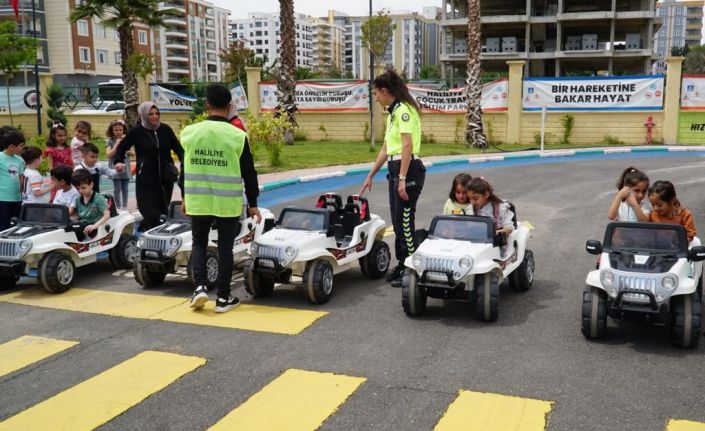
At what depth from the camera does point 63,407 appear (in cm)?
436

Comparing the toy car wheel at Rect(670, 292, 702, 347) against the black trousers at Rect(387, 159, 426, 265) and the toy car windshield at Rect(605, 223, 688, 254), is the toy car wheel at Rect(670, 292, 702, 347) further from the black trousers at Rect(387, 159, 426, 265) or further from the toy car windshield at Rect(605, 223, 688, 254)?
the black trousers at Rect(387, 159, 426, 265)

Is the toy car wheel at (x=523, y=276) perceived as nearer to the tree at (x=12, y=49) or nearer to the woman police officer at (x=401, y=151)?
the woman police officer at (x=401, y=151)

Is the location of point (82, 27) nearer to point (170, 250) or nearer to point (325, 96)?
point (325, 96)

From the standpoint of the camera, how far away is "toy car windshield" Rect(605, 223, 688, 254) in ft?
18.2

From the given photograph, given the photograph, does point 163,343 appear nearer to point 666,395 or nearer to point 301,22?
point 666,395

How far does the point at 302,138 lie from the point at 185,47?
→ 96.7m

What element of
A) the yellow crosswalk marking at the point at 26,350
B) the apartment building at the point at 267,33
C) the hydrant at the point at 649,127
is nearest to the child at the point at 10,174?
the yellow crosswalk marking at the point at 26,350

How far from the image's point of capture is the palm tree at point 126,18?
25656 millimetres

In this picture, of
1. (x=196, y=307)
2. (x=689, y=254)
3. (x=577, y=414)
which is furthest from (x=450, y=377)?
(x=196, y=307)

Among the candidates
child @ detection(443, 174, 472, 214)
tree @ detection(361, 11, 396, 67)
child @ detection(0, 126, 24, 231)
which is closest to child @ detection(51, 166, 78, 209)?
child @ detection(0, 126, 24, 231)

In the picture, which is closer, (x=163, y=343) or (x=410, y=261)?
(x=163, y=343)

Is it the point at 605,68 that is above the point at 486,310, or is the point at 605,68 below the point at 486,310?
above

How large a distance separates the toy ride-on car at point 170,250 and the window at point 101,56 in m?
74.5

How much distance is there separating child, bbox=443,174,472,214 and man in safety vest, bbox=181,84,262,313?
199cm
